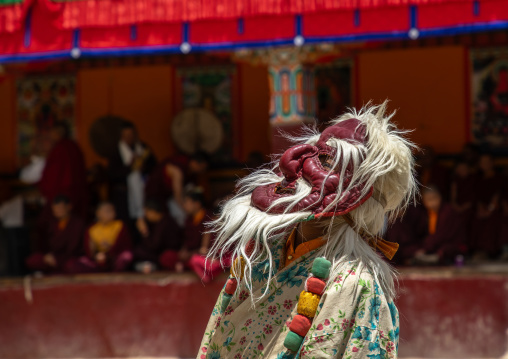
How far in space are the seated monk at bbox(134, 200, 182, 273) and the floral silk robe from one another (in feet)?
15.9

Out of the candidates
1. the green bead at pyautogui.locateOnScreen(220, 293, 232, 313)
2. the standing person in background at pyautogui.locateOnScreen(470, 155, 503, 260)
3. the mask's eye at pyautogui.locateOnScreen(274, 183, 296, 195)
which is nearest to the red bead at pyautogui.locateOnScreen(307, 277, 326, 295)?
the mask's eye at pyautogui.locateOnScreen(274, 183, 296, 195)

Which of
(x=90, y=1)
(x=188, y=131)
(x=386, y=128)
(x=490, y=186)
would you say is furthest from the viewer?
(x=188, y=131)

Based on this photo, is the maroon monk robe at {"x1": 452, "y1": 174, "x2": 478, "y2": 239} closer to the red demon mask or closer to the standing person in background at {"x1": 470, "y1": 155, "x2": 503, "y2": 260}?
the standing person in background at {"x1": 470, "y1": 155, "x2": 503, "y2": 260}

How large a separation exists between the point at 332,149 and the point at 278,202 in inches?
9.5

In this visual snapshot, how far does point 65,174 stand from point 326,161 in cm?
624

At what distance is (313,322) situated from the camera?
280 cm

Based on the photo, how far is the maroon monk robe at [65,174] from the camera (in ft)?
29.0

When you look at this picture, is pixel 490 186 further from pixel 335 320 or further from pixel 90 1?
pixel 335 320

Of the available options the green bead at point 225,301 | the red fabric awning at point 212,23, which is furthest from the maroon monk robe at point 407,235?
the green bead at point 225,301

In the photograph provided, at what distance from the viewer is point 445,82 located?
28.7 feet

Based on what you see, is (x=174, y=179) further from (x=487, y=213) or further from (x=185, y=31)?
(x=487, y=213)

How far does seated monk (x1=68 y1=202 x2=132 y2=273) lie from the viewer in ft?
26.3

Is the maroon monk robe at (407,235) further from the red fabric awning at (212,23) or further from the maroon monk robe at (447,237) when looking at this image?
the red fabric awning at (212,23)

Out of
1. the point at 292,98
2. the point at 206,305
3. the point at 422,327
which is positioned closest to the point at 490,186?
the point at 422,327
